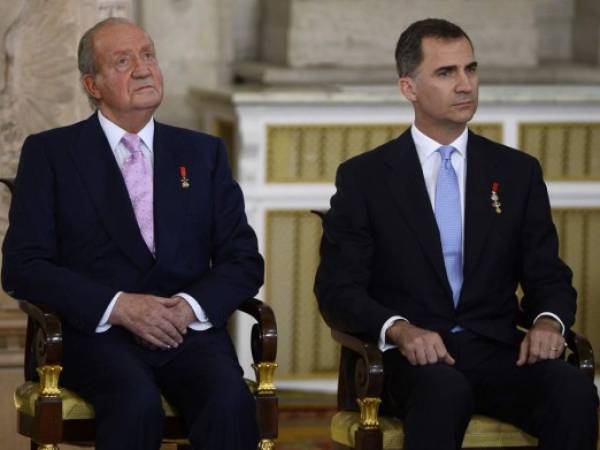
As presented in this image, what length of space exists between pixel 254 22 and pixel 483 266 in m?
3.88

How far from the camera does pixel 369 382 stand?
476 centimetres

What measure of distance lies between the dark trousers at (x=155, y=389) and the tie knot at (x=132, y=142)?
0.59 metres

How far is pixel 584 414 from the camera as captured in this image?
482 centimetres

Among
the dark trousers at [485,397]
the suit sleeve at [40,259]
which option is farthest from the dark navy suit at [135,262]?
the dark trousers at [485,397]

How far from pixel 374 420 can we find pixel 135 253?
0.90 metres

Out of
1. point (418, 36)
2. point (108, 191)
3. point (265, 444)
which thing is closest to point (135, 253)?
point (108, 191)

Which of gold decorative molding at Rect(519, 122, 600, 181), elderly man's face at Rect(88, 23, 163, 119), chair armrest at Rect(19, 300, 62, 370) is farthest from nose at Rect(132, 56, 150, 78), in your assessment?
gold decorative molding at Rect(519, 122, 600, 181)

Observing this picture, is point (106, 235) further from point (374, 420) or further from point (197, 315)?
point (374, 420)

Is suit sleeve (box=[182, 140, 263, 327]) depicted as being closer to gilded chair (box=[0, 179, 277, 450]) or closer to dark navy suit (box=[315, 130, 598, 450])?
gilded chair (box=[0, 179, 277, 450])

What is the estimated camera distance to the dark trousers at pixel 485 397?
4.75 metres

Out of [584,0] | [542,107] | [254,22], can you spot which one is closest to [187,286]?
[542,107]

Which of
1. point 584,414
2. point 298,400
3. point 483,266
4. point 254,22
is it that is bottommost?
point 298,400

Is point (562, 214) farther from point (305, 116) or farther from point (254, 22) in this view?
point (254, 22)

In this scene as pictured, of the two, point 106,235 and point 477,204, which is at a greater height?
point 477,204
